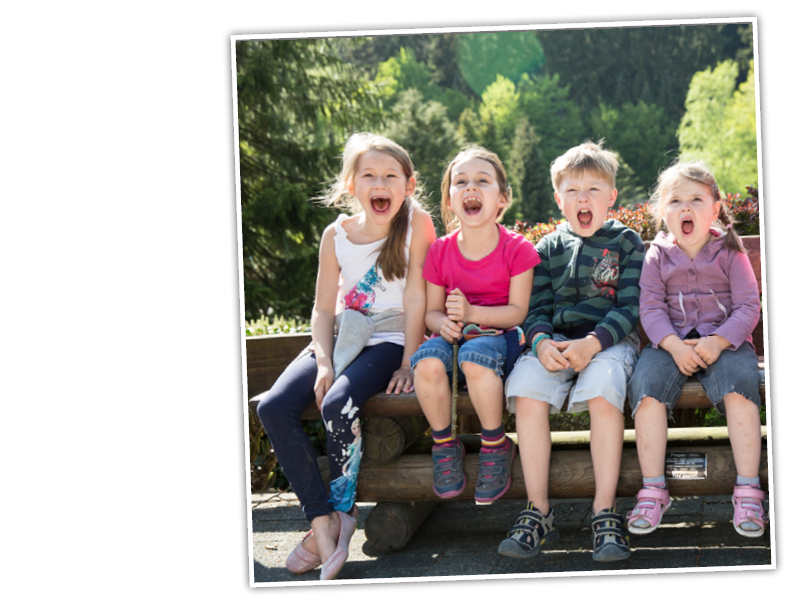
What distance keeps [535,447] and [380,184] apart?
138 cm

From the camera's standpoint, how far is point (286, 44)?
9828mm

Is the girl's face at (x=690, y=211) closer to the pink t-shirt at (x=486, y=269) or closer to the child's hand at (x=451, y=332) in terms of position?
the pink t-shirt at (x=486, y=269)

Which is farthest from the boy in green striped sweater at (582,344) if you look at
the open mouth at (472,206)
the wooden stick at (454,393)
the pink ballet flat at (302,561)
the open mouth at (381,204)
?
the pink ballet flat at (302,561)

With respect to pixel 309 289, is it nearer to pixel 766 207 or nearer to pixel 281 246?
pixel 281 246

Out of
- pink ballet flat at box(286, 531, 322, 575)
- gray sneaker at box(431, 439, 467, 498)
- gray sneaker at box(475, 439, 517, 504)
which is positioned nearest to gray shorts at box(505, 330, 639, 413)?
gray sneaker at box(475, 439, 517, 504)

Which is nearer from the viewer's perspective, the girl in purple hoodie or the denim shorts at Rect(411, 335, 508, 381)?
the girl in purple hoodie

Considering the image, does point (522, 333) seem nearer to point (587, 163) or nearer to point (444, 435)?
point (444, 435)

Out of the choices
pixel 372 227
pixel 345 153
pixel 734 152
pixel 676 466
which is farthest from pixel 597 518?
pixel 734 152

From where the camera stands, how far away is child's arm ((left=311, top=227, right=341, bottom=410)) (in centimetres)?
359

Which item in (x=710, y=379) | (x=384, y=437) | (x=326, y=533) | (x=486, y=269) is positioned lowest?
(x=326, y=533)

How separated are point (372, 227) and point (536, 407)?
1.19 m

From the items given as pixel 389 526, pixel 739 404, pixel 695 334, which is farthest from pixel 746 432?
pixel 389 526

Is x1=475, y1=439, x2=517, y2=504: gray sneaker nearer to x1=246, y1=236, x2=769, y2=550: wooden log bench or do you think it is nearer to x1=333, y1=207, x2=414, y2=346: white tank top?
x1=246, y1=236, x2=769, y2=550: wooden log bench

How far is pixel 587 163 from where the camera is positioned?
351 cm
